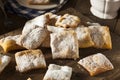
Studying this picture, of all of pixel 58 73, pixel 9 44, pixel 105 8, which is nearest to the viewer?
pixel 58 73

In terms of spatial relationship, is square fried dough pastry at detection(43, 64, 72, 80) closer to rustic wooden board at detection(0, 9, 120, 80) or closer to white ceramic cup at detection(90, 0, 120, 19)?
rustic wooden board at detection(0, 9, 120, 80)

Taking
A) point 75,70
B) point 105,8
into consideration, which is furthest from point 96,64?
point 105,8

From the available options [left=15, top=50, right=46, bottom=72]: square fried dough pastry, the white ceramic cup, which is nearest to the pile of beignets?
[left=15, top=50, right=46, bottom=72]: square fried dough pastry

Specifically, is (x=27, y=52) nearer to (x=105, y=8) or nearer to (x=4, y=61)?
(x=4, y=61)

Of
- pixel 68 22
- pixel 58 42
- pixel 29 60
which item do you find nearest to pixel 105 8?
pixel 68 22

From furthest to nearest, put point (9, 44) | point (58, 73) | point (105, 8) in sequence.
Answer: point (105, 8), point (9, 44), point (58, 73)

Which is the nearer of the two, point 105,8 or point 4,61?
point 4,61

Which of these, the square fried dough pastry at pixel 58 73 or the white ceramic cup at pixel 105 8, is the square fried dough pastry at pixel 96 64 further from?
the white ceramic cup at pixel 105 8

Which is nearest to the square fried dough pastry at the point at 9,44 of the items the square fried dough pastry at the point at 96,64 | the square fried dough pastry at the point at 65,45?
the square fried dough pastry at the point at 65,45
